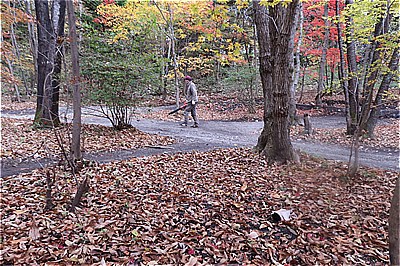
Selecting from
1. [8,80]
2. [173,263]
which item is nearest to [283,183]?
[173,263]

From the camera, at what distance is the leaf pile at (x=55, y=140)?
5.42m

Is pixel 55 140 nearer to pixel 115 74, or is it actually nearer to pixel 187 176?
pixel 115 74

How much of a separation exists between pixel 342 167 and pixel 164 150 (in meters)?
3.65

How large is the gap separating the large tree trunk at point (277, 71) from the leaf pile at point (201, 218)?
0.48 meters

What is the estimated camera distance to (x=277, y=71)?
452 cm

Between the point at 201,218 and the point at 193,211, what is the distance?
18cm

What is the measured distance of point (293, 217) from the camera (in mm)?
3111

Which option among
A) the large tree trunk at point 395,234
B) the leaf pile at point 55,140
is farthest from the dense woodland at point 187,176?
the leaf pile at point 55,140

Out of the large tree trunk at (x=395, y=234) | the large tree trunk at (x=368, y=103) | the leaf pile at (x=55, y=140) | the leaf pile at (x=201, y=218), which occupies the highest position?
the large tree trunk at (x=368, y=103)

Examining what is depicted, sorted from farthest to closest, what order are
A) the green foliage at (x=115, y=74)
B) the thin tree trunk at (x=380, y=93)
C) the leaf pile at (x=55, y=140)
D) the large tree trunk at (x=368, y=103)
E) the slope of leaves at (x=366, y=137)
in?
the slope of leaves at (x=366, y=137), the thin tree trunk at (x=380, y=93), the green foliage at (x=115, y=74), the leaf pile at (x=55, y=140), the large tree trunk at (x=368, y=103)

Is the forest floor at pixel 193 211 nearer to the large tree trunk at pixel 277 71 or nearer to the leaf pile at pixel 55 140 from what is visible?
the leaf pile at pixel 55 140

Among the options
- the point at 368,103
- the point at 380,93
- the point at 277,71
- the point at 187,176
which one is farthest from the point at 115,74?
the point at 380,93

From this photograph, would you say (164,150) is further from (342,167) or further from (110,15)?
(110,15)

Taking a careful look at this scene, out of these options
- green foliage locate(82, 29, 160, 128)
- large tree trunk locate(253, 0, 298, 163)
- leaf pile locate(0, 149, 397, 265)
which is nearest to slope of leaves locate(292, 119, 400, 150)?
leaf pile locate(0, 149, 397, 265)
